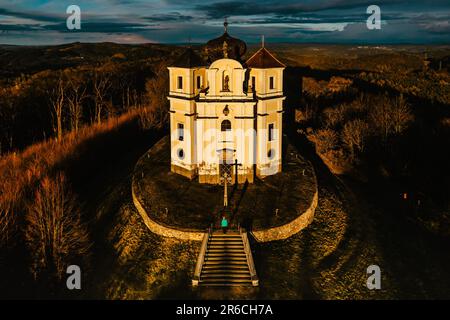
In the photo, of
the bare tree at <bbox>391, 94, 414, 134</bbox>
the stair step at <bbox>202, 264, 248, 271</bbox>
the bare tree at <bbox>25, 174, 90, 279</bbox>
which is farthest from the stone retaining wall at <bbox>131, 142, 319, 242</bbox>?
the bare tree at <bbox>391, 94, 414, 134</bbox>

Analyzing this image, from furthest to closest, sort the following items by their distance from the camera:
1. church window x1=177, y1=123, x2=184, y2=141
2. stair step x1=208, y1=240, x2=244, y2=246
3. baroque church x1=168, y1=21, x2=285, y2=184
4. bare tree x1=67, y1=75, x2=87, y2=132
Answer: bare tree x1=67, y1=75, x2=87, y2=132
church window x1=177, y1=123, x2=184, y2=141
baroque church x1=168, y1=21, x2=285, y2=184
stair step x1=208, y1=240, x2=244, y2=246

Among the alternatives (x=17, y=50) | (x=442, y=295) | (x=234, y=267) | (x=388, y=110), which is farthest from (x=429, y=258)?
(x=17, y=50)

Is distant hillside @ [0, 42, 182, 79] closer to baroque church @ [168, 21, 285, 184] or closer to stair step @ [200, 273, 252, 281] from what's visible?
baroque church @ [168, 21, 285, 184]

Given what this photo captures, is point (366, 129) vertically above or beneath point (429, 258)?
above

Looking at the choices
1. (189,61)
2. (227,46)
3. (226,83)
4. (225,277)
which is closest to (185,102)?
(189,61)

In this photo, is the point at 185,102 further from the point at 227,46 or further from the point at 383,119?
the point at 383,119

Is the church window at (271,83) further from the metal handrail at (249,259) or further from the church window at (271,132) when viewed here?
the metal handrail at (249,259)

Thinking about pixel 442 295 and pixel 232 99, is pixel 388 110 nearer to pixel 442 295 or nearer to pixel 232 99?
pixel 232 99
